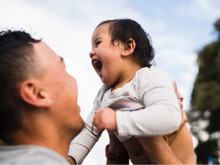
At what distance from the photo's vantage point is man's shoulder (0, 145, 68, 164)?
152 cm

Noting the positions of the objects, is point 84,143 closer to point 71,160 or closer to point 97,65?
point 71,160

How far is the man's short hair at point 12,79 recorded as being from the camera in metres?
1.69

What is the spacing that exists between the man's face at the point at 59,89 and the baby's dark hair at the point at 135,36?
0.85 m

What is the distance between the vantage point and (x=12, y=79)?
1.69m

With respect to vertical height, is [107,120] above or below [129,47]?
below

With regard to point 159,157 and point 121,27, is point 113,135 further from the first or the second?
point 121,27

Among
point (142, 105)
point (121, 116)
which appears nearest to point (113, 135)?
point (142, 105)

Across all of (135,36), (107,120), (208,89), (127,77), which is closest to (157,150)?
(107,120)

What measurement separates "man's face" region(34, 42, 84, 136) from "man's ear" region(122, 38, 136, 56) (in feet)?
2.55

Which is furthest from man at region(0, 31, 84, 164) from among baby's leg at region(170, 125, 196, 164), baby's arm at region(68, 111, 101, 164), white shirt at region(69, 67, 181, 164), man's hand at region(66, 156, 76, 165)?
baby's leg at region(170, 125, 196, 164)

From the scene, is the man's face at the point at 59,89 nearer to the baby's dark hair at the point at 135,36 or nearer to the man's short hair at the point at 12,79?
the man's short hair at the point at 12,79

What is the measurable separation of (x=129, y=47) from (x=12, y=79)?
4.22 feet

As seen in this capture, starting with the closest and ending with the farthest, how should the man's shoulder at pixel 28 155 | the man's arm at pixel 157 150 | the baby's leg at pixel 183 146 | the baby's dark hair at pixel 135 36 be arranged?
the man's shoulder at pixel 28 155 → the man's arm at pixel 157 150 → the baby's leg at pixel 183 146 → the baby's dark hair at pixel 135 36

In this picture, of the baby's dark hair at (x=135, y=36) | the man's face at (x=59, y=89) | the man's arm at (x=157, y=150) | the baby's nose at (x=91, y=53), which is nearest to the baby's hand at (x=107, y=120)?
the man's face at (x=59, y=89)
